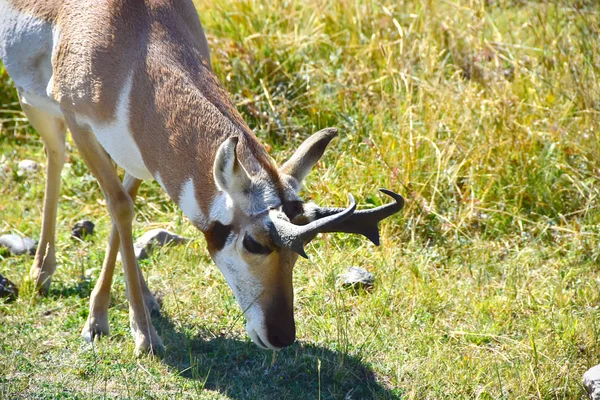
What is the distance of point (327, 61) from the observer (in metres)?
7.91

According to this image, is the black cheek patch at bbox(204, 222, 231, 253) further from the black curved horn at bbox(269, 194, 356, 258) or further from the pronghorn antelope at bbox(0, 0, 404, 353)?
the black curved horn at bbox(269, 194, 356, 258)

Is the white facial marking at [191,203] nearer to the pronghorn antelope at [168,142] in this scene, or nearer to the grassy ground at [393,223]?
the pronghorn antelope at [168,142]

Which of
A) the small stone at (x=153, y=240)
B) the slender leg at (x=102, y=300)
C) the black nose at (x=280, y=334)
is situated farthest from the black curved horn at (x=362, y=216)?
the small stone at (x=153, y=240)

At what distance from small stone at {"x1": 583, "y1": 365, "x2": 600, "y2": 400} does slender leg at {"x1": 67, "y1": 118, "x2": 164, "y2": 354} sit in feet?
8.16

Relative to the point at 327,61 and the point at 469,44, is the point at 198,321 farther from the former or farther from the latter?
the point at 469,44

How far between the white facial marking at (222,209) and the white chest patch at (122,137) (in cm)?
65

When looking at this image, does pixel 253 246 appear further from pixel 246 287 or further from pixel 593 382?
pixel 593 382

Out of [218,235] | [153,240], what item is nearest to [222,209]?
[218,235]

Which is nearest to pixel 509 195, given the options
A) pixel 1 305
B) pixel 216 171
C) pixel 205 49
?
pixel 205 49

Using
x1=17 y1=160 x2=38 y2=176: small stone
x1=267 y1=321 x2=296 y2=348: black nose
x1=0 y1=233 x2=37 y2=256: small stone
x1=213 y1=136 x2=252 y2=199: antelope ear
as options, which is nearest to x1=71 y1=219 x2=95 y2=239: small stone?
x1=0 y1=233 x2=37 y2=256: small stone

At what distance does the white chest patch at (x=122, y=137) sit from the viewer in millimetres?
4672

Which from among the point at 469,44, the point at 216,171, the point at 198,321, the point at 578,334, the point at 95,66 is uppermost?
the point at 95,66

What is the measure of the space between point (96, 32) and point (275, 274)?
6.08ft

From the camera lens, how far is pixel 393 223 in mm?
6336
